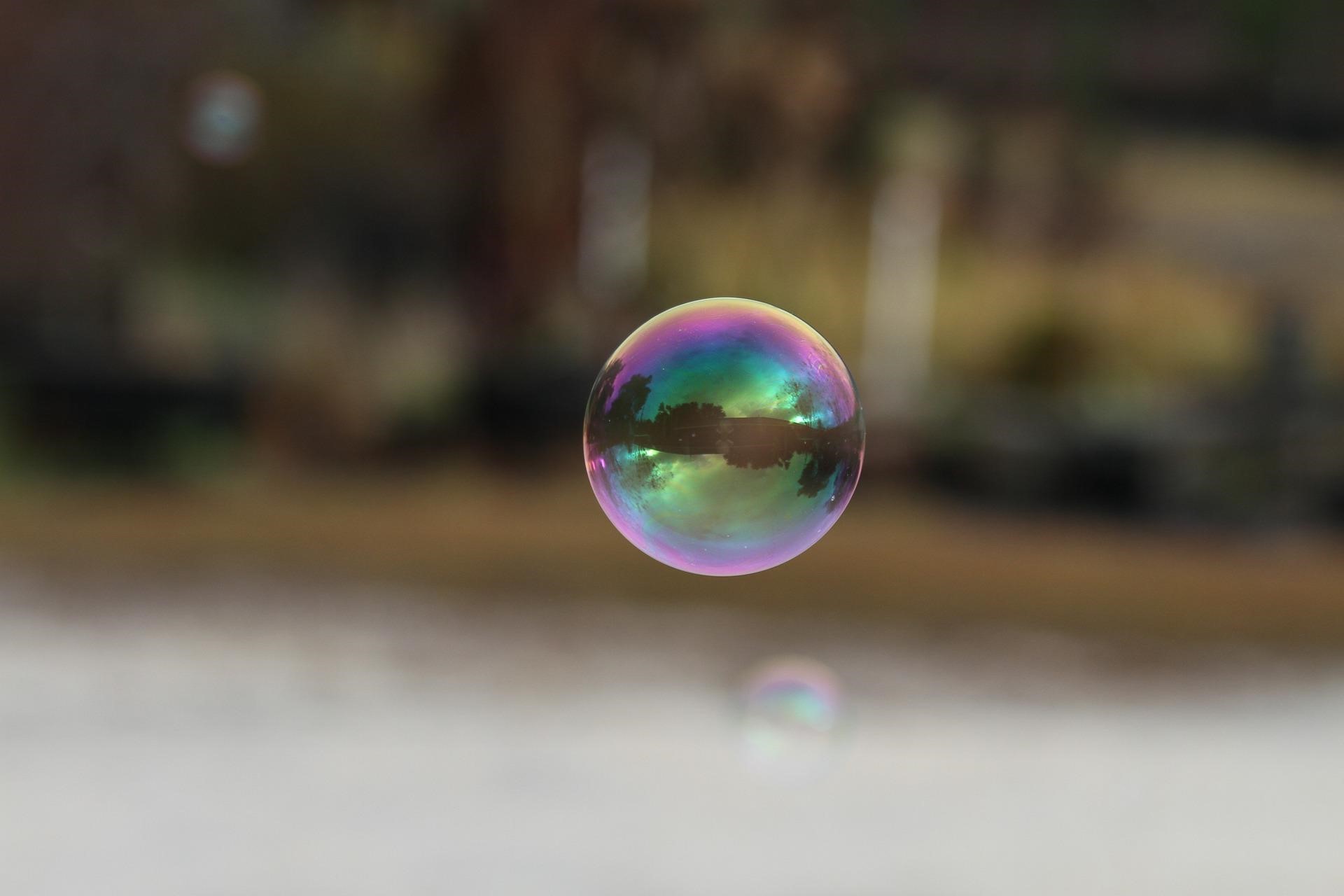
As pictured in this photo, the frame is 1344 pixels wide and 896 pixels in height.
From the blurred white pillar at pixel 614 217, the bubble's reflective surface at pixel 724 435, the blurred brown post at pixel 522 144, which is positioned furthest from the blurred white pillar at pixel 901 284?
the bubble's reflective surface at pixel 724 435

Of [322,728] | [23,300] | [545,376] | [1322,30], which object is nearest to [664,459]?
[322,728]

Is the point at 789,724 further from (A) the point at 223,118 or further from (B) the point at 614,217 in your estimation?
(A) the point at 223,118

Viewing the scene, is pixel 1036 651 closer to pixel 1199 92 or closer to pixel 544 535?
pixel 544 535

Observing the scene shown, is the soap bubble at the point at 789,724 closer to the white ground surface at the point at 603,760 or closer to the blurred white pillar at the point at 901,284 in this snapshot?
the white ground surface at the point at 603,760

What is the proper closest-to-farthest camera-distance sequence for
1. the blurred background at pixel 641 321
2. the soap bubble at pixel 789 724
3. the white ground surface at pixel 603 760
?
the white ground surface at pixel 603 760
the soap bubble at pixel 789 724
the blurred background at pixel 641 321

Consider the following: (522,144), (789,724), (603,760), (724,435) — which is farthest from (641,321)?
(724,435)
